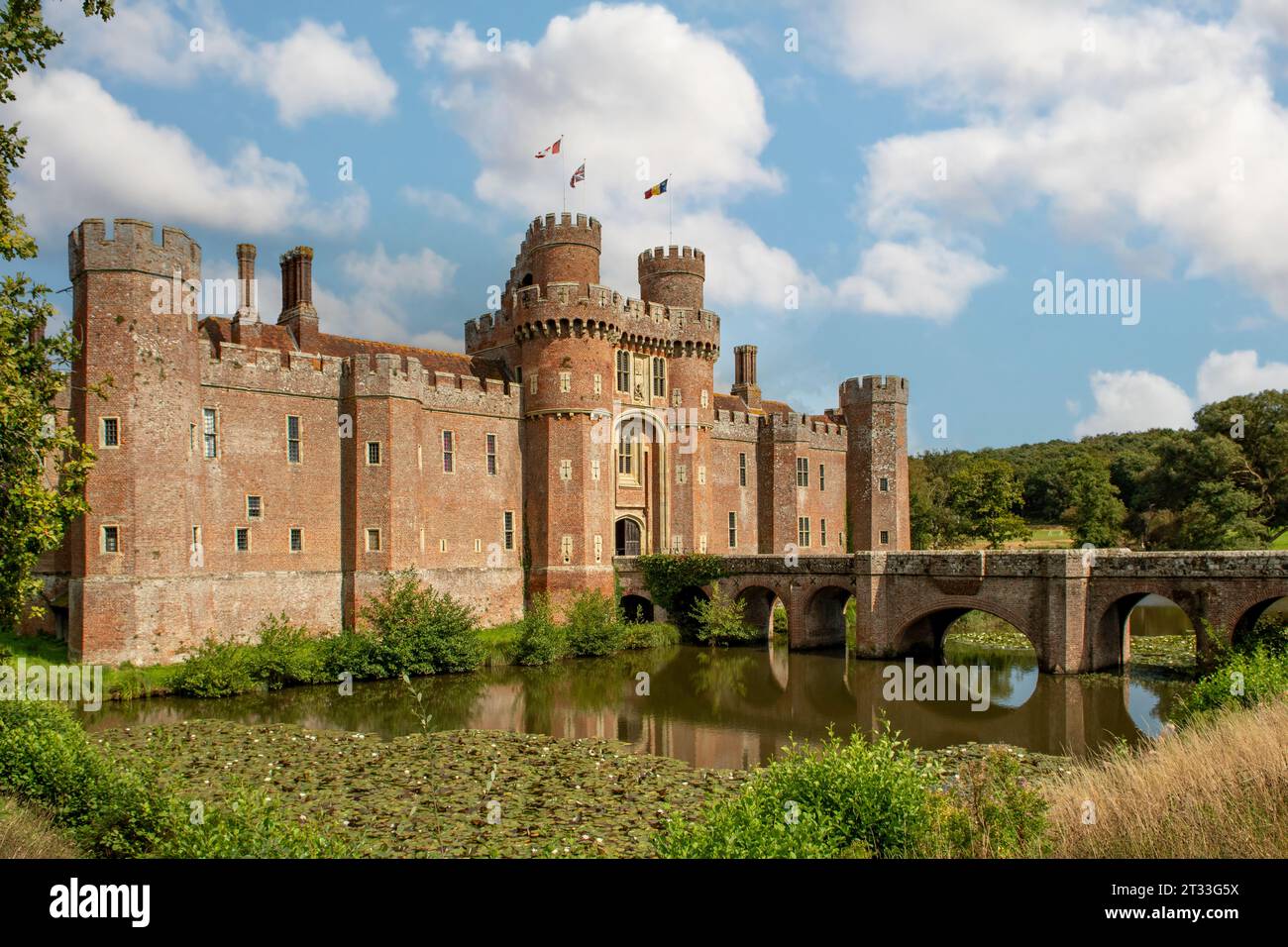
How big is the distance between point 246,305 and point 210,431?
5.13 meters

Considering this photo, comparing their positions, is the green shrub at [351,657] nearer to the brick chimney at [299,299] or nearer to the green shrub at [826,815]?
the brick chimney at [299,299]

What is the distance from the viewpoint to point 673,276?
121 ft

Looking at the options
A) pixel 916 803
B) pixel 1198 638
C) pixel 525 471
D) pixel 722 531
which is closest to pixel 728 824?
pixel 916 803

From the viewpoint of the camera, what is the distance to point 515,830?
12445 mm

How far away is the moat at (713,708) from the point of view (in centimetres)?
1908

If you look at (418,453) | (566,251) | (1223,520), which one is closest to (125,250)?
(418,453)

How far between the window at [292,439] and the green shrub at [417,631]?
4.56 meters

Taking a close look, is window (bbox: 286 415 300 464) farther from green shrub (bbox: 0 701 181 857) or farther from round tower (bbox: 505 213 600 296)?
green shrub (bbox: 0 701 181 857)

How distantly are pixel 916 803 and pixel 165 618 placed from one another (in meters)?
20.7

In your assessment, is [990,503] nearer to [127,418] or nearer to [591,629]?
[591,629]

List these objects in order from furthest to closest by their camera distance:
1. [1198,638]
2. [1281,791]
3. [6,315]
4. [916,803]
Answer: [1198,638] < [6,315] < [916,803] < [1281,791]
